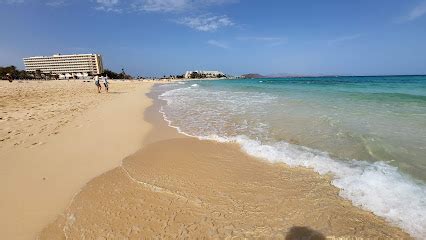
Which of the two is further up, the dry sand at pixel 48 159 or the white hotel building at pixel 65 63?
the white hotel building at pixel 65 63

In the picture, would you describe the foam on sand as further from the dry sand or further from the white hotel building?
the white hotel building

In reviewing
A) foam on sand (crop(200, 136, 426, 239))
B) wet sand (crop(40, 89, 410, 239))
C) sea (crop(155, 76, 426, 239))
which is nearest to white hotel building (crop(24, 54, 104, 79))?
sea (crop(155, 76, 426, 239))

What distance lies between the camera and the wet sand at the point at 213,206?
2717mm

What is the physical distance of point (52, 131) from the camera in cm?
697

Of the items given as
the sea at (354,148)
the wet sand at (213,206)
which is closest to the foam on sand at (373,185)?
the sea at (354,148)

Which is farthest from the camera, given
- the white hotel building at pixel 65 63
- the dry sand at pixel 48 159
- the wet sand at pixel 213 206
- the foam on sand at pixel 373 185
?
the white hotel building at pixel 65 63

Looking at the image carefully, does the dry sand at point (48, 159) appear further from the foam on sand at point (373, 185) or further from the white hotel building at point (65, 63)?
the white hotel building at point (65, 63)

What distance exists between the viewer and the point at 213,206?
320 cm

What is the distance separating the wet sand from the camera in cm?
272

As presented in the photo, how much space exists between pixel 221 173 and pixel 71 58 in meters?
157

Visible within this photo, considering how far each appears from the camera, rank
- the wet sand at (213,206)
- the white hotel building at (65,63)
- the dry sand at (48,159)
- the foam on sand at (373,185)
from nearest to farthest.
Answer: the wet sand at (213,206) < the foam on sand at (373,185) < the dry sand at (48,159) < the white hotel building at (65,63)

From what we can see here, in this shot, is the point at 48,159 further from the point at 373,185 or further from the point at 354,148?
the point at 354,148

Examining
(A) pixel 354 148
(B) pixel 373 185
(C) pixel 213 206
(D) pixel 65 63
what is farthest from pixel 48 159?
(D) pixel 65 63

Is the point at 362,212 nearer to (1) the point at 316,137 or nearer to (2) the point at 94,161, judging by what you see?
(1) the point at 316,137
